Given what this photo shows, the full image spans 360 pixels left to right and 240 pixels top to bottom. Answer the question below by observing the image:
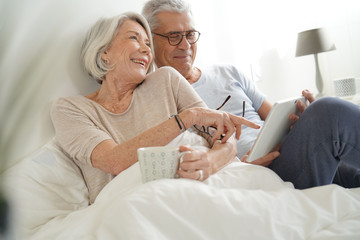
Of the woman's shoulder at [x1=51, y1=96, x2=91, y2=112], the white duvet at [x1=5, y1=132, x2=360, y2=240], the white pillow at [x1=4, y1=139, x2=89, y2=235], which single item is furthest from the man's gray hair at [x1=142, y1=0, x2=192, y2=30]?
the white duvet at [x1=5, y1=132, x2=360, y2=240]

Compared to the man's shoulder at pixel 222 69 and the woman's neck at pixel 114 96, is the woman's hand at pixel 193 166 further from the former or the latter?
the man's shoulder at pixel 222 69

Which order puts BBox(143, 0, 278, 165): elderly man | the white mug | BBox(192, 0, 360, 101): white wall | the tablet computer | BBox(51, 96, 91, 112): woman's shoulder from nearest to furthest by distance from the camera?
1. the white mug
2. the tablet computer
3. BBox(51, 96, 91, 112): woman's shoulder
4. BBox(143, 0, 278, 165): elderly man
5. BBox(192, 0, 360, 101): white wall

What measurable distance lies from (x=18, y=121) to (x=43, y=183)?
931 millimetres

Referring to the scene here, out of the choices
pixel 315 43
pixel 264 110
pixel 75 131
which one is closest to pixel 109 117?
pixel 75 131

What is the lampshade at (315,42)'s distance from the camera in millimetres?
2764

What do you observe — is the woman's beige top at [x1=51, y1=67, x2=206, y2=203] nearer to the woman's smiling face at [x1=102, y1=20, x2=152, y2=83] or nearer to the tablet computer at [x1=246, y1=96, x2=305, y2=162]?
the woman's smiling face at [x1=102, y1=20, x2=152, y2=83]

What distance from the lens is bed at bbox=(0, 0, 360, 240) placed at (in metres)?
0.26

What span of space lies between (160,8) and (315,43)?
172 centimetres

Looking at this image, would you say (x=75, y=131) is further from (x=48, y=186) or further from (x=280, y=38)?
(x=280, y=38)

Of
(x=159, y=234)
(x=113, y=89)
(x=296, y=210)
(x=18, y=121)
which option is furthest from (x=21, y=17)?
(x=113, y=89)

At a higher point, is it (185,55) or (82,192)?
(185,55)

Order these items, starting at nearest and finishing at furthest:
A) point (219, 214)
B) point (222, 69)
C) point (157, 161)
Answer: point (219, 214)
point (157, 161)
point (222, 69)

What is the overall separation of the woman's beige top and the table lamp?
1885 millimetres

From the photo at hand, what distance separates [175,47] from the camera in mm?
1664
